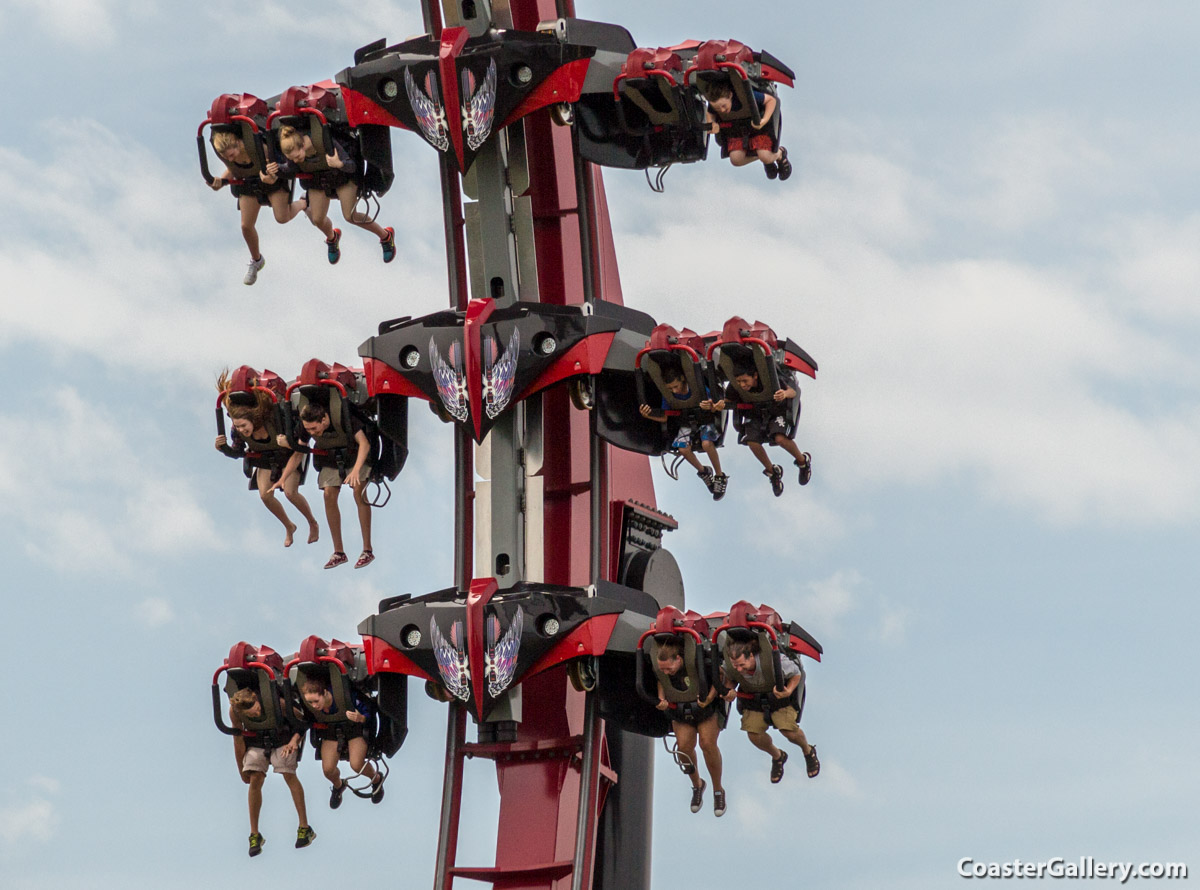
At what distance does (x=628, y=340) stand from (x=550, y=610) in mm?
3202

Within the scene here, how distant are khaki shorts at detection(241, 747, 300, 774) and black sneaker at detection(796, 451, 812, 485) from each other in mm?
6431

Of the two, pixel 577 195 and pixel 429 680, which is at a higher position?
pixel 577 195

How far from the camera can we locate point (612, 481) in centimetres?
3075

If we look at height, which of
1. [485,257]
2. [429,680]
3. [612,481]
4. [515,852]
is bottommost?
[515,852]

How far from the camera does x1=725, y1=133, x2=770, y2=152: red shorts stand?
29.1m

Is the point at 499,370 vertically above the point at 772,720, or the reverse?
the point at 499,370

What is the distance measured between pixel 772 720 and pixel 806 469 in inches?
121

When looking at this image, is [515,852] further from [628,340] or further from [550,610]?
[628,340]

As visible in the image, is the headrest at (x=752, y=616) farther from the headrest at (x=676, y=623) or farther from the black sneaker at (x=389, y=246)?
the black sneaker at (x=389, y=246)

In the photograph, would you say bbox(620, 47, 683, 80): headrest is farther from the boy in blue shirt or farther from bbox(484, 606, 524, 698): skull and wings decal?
bbox(484, 606, 524, 698): skull and wings decal

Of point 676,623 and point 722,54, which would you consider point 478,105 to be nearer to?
point 722,54

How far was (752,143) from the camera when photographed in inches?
1148

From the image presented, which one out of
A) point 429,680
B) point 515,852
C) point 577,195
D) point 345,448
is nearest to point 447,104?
point 577,195

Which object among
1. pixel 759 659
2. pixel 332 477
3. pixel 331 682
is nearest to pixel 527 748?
pixel 331 682
